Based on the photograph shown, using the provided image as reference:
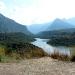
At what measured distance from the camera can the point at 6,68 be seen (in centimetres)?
923

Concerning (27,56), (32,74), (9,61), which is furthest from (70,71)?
(27,56)

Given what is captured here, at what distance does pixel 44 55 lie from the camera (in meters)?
13.3

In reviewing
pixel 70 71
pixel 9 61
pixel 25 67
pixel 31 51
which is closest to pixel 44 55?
pixel 31 51

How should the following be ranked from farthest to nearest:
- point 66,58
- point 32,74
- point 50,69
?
point 66,58 < point 50,69 < point 32,74

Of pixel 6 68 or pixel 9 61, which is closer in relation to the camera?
pixel 6 68

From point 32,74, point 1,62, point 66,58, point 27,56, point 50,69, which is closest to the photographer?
point 32,74

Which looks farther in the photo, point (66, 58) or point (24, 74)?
point (66, 58)

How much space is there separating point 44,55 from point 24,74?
5345mm

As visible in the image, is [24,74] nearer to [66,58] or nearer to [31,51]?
[66,58]

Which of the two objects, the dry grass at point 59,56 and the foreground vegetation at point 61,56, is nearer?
the foreground vegetation at point 61,56

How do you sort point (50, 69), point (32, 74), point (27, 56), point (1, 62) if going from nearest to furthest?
1. point (32, 74)
2. point (50, 69)
3. point (1, 62)
4. point (27, 56)

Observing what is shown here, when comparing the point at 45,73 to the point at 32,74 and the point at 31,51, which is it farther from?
the point at 31,51

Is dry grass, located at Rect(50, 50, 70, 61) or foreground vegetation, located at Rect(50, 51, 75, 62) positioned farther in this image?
dry grass, located at Rect(50, 50, 70, 61)

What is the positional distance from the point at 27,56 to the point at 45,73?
196 inches
